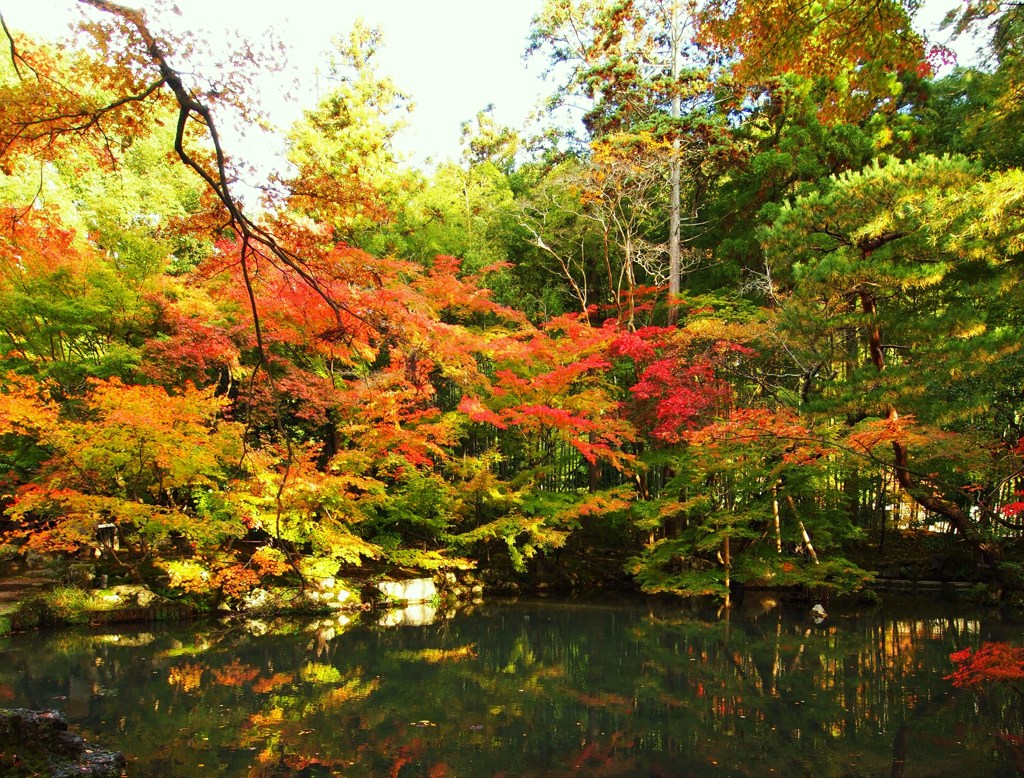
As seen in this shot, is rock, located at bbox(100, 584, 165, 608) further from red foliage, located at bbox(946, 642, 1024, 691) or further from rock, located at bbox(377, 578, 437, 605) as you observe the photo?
red foliage, located at bbox(946, 642, 1024, 691)

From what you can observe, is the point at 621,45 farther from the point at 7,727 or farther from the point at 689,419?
the point at 7,727

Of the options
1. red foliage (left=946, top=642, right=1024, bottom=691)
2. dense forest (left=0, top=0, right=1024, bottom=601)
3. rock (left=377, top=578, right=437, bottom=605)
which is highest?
dense forest (left=0, top=0, right=1024, bottom=601)

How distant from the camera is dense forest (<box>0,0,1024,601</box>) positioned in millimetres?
5465

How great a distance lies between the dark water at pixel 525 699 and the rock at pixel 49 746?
409 mm

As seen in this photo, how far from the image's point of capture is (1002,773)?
156 inches

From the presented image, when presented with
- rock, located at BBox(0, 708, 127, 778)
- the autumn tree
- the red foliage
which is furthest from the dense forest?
rock, located at BBox(0, 708, 127, 778)

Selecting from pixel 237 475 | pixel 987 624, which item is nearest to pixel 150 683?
pixel 237 475

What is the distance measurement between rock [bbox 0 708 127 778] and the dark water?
1.34 ft

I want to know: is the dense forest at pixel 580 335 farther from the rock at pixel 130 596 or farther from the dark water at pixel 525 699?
the dark water at pixel 525 699

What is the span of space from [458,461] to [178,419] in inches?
172

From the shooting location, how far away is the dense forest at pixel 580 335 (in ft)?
17.9

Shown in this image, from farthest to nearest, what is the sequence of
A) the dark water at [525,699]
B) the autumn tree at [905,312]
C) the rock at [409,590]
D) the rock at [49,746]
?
the rock at [409,590]
the autumn tree at [905,312]
the dark water at [525,699]
the rock at [49,746]

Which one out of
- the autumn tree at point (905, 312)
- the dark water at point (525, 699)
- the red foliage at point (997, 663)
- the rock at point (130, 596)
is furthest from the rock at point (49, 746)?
the autumn tree at point (905, 312)

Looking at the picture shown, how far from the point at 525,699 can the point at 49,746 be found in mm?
3332
